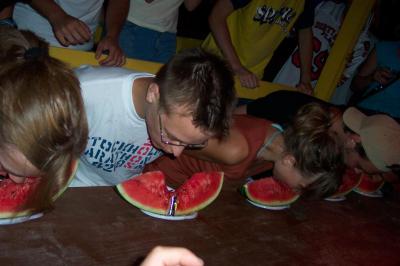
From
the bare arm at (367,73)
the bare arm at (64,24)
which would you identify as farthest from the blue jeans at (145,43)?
the bare arm at (367,73)

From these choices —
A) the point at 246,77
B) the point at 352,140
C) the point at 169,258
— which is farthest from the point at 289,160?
the point at 169,258

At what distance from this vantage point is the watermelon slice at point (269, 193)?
5.76ft

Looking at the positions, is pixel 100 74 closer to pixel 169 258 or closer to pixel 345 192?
pixel 169 258

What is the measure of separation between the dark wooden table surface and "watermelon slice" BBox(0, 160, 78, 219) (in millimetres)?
Answer: 39

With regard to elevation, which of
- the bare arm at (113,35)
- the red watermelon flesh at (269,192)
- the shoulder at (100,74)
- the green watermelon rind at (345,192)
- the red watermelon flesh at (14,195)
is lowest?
the green watermelon rind at (345,192)

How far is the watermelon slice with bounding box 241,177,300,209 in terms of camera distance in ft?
5.76

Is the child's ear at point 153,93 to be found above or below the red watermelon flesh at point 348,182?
above

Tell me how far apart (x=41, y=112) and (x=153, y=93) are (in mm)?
539

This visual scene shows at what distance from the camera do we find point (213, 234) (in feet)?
4.58

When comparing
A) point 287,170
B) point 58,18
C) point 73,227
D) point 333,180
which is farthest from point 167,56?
point 73,227

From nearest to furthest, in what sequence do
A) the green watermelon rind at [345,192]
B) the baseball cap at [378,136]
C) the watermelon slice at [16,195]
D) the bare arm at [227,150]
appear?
the watermelon slice at [16,195] < the bare arm at [227,150] < the baseball cap at [378,136] < the green watermelon rind at [345,192]

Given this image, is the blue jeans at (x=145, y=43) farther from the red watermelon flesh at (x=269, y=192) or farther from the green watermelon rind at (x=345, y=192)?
the green watermelon rind at (x=345, y=192)

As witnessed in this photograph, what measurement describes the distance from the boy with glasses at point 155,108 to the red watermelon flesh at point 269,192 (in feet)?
1.38

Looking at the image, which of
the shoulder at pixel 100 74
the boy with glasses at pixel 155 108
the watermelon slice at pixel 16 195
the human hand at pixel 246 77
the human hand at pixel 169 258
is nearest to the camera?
the human hand at pixel 169 258
